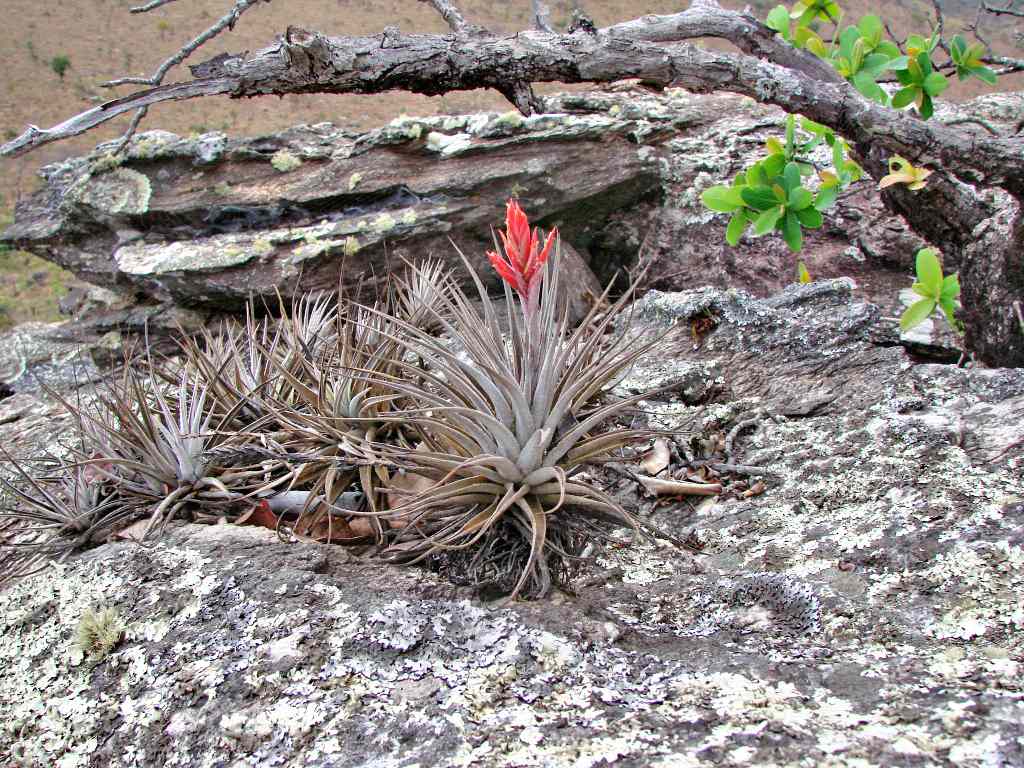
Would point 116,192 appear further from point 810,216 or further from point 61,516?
point 810,216

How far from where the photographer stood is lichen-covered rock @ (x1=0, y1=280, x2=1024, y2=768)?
1.56 meters

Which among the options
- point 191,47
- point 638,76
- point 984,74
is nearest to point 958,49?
point 984,74

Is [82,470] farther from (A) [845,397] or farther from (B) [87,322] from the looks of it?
(B) [87,322]

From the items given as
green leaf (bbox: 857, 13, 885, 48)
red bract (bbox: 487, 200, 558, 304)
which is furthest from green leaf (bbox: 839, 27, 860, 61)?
red bract (bbox: 487, 200, 558, 304)

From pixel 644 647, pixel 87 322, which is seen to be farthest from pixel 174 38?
pixel 644 647

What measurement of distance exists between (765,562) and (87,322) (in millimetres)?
5732

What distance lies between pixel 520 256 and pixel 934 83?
94.1 inches

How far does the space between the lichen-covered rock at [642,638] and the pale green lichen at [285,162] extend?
367cm

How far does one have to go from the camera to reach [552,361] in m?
2.25

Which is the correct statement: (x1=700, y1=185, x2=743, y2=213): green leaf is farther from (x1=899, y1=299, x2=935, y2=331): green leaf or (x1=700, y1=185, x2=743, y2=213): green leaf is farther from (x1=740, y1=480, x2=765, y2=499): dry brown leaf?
(x1=740, y1=480, x2=765, y2=499): dry brown leaf

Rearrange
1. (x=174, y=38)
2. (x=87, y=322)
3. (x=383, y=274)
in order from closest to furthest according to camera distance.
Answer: (x=383, y=274) → (x=87, y=322) → (x=174, y=38)

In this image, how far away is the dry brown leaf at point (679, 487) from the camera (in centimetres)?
286

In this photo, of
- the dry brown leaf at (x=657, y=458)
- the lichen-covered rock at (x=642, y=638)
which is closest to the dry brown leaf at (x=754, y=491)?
the lichen-covered rock at (x=642, y=638)

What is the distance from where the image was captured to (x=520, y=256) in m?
2.01
